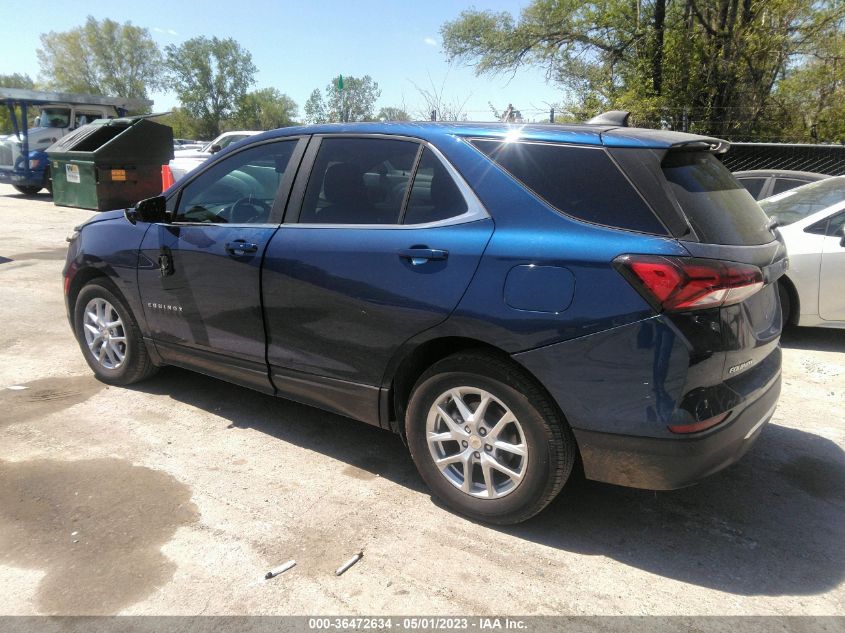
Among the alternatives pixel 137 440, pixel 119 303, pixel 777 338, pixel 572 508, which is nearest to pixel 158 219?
pixel 119 303

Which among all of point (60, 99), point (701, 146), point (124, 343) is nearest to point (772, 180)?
point (701, 146)

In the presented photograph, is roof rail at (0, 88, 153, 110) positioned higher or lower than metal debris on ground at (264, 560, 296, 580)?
higher

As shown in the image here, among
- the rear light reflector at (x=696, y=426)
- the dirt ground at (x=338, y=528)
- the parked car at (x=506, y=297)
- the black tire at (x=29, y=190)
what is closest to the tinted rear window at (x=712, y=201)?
the parked car at (x=506, y=297)

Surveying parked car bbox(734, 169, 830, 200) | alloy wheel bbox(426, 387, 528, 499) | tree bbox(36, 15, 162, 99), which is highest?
tree bbox(36, 15, 162, 99)

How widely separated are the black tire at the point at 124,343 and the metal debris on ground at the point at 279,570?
2.32 meters

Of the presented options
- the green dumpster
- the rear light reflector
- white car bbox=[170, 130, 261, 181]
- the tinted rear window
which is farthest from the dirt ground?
the green dumpster

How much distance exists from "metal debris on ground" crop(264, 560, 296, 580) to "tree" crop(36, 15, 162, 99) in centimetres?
8579

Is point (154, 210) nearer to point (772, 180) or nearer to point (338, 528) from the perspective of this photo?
point (338, 528)

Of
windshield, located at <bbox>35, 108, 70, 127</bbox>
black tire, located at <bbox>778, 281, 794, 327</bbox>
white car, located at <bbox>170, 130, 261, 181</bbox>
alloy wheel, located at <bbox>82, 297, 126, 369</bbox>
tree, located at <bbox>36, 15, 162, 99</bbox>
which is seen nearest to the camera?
alloy wheel, located at <bbox>82, 297, 126, 369</bbox>

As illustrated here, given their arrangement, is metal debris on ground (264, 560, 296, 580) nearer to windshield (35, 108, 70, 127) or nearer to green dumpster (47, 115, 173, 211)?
green dumpster (47, 115, 173, 211)

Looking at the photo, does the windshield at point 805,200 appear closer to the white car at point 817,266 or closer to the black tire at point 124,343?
the white car at point 817,266

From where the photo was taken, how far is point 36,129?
1780cm

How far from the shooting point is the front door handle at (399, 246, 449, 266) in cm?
295

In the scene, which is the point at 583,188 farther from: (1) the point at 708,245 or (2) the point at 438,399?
(2) the point at 438,399
